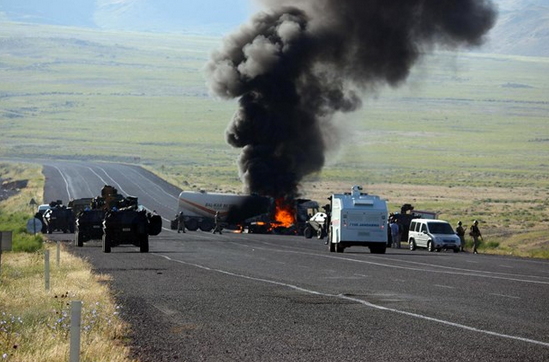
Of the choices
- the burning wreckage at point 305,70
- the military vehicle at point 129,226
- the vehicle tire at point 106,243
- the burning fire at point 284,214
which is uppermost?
the burning wreckage at point 305,70

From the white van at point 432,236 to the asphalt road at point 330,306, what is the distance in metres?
6.72

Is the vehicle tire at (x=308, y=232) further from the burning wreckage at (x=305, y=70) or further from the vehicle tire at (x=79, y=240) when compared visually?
the vehicle tire at (x=79, y=240)

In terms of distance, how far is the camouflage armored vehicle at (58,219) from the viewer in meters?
63.6

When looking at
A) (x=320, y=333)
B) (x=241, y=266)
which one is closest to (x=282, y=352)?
(x=320, y=333)

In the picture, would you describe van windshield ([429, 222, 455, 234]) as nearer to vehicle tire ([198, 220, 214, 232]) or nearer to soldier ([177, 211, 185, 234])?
soldier ([177, 211, 185, 234])

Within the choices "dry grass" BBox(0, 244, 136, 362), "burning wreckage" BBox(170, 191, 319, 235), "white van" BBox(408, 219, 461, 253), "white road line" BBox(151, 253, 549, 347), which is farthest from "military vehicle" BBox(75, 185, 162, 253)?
"burning wreckage" BBox(170, 191, 319, 235)

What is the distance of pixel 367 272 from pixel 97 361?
18.5 metres

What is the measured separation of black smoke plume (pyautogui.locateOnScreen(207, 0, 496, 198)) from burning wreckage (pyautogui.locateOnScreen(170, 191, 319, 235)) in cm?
123

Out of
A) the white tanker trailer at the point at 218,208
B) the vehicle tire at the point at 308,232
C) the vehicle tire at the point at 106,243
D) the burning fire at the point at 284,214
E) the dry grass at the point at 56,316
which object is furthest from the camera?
the white tanker trailer at the point at 218,208

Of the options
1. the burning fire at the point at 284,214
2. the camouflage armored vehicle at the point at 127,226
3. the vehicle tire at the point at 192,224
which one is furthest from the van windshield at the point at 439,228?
the vehicle tire at the point at 192,224

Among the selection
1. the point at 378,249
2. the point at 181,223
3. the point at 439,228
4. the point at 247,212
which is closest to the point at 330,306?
the point at 378,249

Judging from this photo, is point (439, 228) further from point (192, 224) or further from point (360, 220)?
point (192, 224)

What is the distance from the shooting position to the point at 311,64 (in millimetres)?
71562

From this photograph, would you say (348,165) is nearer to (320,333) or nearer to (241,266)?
(241,266)
